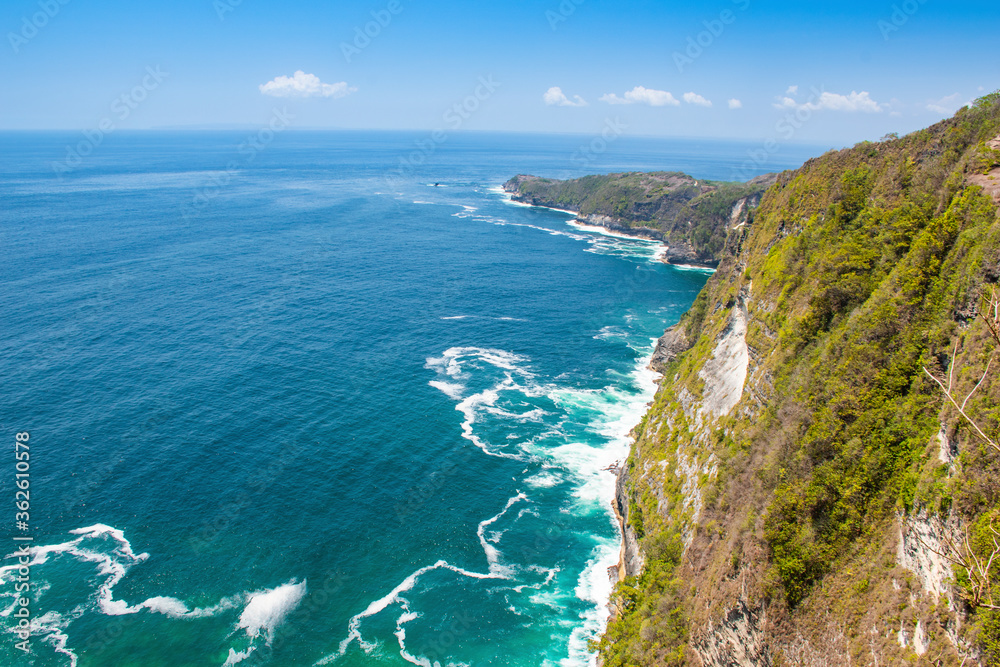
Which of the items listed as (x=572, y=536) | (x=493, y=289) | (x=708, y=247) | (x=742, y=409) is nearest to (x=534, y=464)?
(x=572, y=536)

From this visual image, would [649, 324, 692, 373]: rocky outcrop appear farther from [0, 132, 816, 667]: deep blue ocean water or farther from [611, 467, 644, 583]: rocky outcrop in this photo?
[611, 467, 644, 583]: rocky outcrop

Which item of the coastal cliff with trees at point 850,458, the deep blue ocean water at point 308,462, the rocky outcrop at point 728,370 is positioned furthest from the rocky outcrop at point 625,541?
the rocky outcrop at point 728,370

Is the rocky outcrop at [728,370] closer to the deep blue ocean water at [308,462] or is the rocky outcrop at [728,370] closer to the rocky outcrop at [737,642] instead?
the deep blue ocean water at [308,462]

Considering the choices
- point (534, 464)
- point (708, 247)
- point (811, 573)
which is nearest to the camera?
point (811, 573)

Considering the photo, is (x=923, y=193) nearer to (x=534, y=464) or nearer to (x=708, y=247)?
(x=534, y=464)

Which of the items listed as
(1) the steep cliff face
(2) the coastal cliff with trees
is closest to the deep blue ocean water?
(1) the steep cliff face

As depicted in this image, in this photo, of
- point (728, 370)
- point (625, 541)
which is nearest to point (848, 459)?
point (728, 370)

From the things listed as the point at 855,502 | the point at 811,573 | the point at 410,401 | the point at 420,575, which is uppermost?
the point at 855,502
